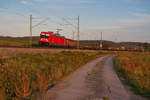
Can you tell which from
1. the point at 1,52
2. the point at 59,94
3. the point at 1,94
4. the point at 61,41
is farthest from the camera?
the point at 61,41

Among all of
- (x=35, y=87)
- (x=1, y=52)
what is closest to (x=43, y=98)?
(x=35, y=87)

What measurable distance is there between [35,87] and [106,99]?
332 centimetres

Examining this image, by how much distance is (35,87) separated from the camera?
26.7 feet

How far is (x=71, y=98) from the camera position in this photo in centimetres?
664

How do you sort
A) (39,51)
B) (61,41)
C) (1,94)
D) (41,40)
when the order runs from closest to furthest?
(1,94) < (39,51) < (41,40) < (61,41)

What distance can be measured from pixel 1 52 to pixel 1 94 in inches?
575

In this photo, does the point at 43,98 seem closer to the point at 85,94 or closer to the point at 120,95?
the point at 85,94

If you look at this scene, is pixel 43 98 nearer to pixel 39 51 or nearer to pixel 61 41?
pixel 39 51

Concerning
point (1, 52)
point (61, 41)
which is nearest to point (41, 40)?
point (61, 41)

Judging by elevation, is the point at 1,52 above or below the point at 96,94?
above

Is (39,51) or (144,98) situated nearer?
(144,98)

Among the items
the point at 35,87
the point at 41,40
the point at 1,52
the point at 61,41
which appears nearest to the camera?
the point at 35,87

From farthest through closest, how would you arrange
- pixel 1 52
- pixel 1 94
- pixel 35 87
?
pixel 1 52 < pixel 35 87 < pixel 1 94

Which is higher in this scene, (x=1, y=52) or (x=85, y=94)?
(x=1, y=52)
